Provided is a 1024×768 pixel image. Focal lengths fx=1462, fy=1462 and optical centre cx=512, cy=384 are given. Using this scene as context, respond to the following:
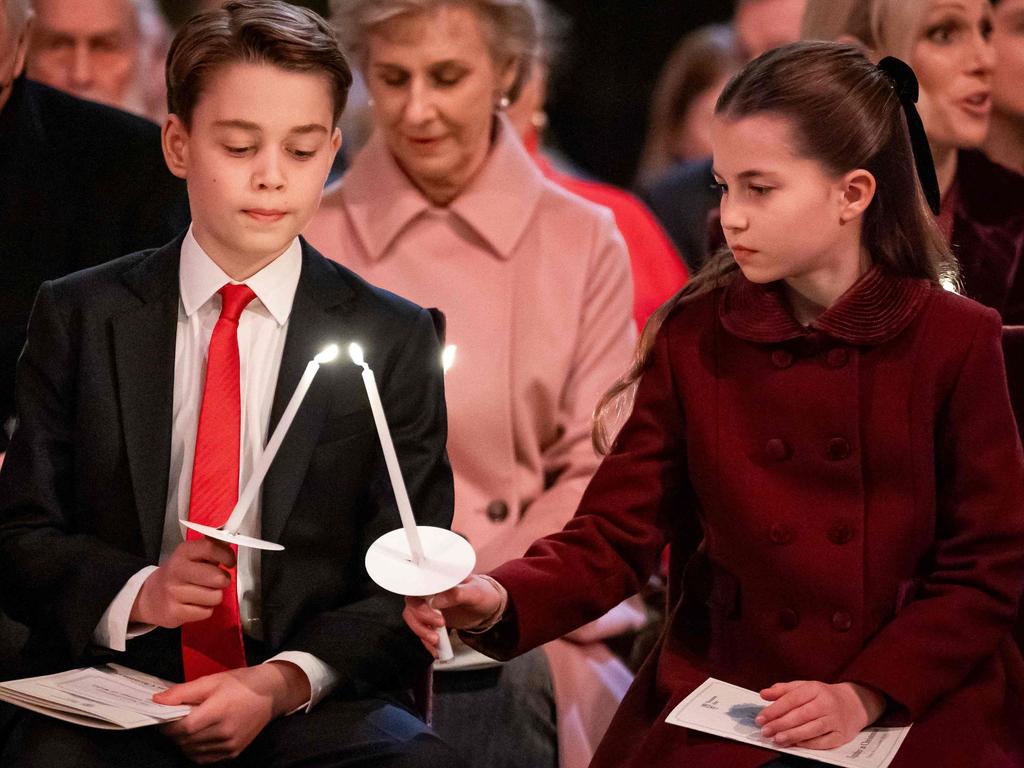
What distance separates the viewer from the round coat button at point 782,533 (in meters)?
1.92

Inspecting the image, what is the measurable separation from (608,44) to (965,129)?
419 centimetres

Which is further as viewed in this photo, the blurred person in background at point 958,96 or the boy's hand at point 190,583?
the blurred person in background at point 958,96

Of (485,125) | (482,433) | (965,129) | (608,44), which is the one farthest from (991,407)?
(608,44)

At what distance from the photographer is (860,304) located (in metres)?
1.91

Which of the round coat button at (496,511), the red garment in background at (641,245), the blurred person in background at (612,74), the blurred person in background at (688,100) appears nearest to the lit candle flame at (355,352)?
the round coat button at (496,511)

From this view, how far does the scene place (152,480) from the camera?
1902mm

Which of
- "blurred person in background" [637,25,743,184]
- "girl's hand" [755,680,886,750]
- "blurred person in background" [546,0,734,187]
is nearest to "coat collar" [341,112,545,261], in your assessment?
"girl's hand" [755,680,886,750]

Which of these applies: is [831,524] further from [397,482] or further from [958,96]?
[958,96]

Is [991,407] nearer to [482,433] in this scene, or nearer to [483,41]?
[482,433]

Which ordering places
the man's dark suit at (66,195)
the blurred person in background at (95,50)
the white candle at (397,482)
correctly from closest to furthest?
the white candle at (397,482) → the man's dark suit at (66,195) → the blurred person in background at (95,50)

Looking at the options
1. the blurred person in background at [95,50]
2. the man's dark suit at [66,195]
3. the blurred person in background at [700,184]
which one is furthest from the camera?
the blurred person in background at [700,184]

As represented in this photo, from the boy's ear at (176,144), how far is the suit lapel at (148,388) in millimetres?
151

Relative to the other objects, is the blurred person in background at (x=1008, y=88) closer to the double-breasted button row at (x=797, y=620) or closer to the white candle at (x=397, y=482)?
the double-breasted button row at (x=797, y=620)

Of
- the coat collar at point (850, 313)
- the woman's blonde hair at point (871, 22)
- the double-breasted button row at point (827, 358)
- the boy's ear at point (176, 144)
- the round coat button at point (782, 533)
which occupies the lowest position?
the round coat button at point (782, 533)
